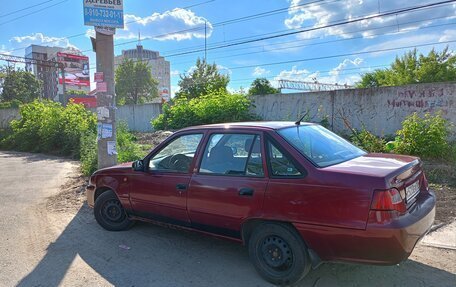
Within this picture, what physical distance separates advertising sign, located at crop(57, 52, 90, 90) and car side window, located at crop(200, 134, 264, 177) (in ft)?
333

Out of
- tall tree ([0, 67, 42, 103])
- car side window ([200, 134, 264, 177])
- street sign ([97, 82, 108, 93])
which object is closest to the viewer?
car side window ([200, 134, 264, 177])

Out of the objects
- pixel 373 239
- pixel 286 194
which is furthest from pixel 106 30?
pixel 373 239

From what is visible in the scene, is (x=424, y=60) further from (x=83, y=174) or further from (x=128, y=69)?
(x=128, y=69)

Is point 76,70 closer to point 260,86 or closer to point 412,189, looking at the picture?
point 260,86

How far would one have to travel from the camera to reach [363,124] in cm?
1269

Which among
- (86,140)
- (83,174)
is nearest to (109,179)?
(83,174)

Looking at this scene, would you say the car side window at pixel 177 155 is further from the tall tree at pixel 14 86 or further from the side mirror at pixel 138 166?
the tall tree at pixel 14 86

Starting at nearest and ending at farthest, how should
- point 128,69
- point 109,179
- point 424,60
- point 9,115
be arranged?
point 109,179
point 9,115
point 424,60
point 128,69

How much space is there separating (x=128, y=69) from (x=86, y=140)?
199ft

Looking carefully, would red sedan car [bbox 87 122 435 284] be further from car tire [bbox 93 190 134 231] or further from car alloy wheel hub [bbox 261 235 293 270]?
car tire [bbox 93 190 134 231]

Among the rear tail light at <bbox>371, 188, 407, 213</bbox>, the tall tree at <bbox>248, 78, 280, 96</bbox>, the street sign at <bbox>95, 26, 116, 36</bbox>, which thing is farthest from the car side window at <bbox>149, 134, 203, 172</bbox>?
the tall tree at <bbox>248, 78, 280, 96</bbox>

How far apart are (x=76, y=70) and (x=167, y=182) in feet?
343

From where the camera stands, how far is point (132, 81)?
70375mm

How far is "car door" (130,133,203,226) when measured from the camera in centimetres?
447
